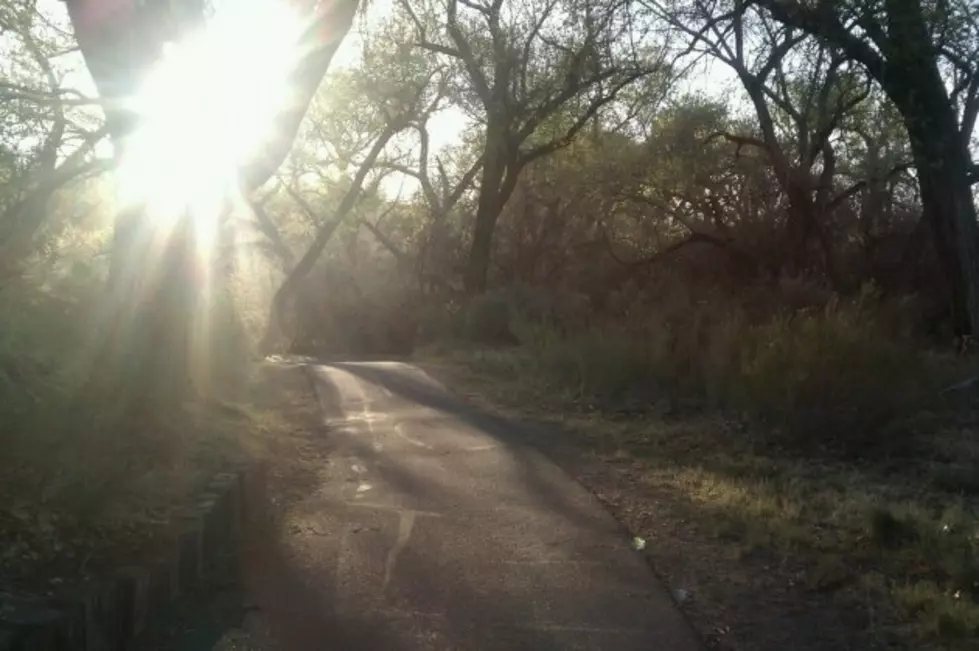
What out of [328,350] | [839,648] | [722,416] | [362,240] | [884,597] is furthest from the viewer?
[362,240]

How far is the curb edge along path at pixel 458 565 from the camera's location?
5.77 meters

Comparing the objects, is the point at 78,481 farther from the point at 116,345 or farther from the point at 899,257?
the point at 899,257

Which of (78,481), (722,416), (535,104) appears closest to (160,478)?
(78,481)

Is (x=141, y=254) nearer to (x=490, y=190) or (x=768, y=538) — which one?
(x=768, y=538)

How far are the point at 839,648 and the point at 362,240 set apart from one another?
56696 mm

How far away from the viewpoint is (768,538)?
7.43m

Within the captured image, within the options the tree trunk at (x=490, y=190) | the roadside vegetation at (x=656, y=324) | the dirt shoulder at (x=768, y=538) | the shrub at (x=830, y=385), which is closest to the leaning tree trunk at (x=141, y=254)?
the roadside vegetation at (x=656, y=324)

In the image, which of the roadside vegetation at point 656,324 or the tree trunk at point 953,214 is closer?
the roadside vegetation at point 656,324

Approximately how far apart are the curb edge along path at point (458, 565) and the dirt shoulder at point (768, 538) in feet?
0.99

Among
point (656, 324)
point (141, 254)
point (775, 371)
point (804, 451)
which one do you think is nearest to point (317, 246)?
point (656, 324)

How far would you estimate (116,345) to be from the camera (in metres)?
8.18

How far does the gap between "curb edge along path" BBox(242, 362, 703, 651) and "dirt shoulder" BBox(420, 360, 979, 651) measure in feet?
0.99

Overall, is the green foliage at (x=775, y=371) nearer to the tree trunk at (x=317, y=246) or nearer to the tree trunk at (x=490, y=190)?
the tree trunk at (x=490, y=190)

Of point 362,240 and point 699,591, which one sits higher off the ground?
point 362,240
